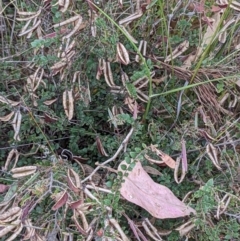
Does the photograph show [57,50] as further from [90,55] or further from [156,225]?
[156,225]

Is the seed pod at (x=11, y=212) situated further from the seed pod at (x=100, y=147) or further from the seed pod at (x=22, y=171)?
the seed pod at (x=100, y=147)

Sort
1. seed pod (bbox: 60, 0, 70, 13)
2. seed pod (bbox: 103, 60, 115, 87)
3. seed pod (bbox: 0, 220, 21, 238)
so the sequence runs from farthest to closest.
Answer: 1. seed pod (bbox: 103, 60, 115, 87)
2. seed pod (bbox: 60, 0, 70, 13)
3. seed pod (bbox: 0, 220, 21, 238)

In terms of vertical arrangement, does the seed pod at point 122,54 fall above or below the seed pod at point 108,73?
above

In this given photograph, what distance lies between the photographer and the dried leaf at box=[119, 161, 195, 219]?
1050 mm

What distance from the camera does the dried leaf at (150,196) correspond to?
105cm

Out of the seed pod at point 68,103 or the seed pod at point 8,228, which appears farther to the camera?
the seed pod at point 68,103

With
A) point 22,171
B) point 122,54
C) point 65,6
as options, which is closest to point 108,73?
point 122,54

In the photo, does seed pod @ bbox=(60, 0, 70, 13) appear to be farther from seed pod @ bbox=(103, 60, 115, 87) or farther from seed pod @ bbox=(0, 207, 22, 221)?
seed pod @ bbox=(0, 207, 22, 221)

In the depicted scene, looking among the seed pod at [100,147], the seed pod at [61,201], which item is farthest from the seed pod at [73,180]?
the seed pod at [100,147]

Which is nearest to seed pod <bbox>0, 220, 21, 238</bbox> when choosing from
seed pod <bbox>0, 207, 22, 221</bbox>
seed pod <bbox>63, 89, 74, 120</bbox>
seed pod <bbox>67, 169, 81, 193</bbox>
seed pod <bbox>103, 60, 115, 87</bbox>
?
seed pod <bbox>0, 207, 22, 221</bbox>

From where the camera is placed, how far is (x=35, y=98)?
1.16 metres

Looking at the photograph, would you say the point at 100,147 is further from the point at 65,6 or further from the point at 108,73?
the point at 65,6

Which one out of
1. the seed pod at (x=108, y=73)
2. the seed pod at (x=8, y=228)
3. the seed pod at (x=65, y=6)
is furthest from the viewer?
the seed pod at (x=108, y=73)

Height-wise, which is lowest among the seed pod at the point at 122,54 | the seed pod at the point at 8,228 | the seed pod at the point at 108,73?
the seed pod at the point at 8,228
